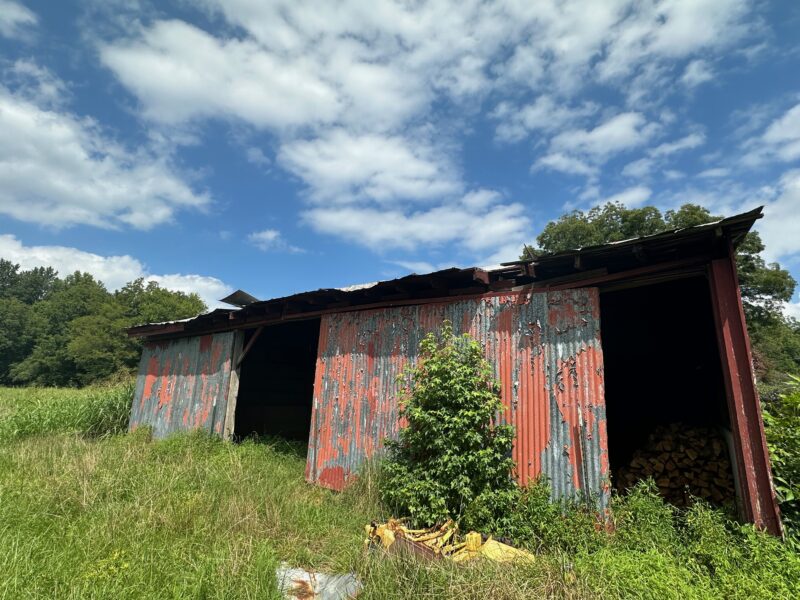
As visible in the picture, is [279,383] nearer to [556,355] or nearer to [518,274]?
[518,274]

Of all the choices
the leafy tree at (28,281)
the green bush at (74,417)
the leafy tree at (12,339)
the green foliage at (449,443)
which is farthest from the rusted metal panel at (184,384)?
the leafy tree at (28,281)

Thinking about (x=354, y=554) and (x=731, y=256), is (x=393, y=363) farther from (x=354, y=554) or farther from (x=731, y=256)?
(x=731, y=256)

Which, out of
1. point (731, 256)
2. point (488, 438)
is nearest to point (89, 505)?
point (488, 438)

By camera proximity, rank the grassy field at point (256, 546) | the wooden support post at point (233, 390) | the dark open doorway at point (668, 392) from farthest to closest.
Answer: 1. the wooden support post at point (233, 390)
2. the dark open doorway at point (668, 392)
3. the grassy field at point (256, 546)

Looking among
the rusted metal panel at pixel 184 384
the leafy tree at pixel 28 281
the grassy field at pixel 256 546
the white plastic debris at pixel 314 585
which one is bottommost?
the white plastic debris at pixel 314 585

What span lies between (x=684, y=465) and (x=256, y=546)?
556 centimetres

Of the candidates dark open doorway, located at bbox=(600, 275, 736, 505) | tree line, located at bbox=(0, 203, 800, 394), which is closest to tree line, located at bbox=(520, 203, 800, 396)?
tree line, located at bbox=(0, 203, 800, 394)

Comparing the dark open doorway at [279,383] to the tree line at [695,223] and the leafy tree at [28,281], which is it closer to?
the tree line at [695,223]

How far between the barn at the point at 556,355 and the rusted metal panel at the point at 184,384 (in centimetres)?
5

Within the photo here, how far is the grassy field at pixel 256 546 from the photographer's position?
3277mm

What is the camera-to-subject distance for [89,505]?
509 centimetres

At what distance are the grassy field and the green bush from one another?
4.48m

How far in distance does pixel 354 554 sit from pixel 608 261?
13.9 ft

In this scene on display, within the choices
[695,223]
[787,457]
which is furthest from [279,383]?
[695,223]
